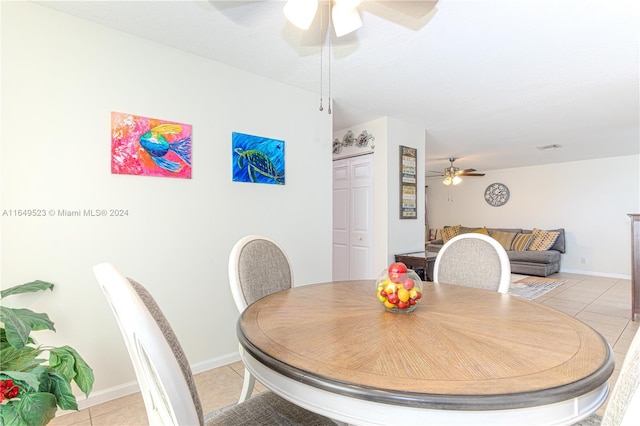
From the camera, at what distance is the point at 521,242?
6512 mm

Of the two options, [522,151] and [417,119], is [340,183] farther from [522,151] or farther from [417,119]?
[522,151]

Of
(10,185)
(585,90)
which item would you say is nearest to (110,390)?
(10,185)

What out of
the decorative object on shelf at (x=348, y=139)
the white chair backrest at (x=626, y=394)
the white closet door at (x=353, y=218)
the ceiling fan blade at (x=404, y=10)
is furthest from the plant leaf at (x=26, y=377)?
the decorative object on shelf at (x=348, y=139)

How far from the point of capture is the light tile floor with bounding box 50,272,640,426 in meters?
1.78

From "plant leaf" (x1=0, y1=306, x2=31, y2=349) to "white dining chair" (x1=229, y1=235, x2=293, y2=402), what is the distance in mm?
811

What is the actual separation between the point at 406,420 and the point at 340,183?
3800mm

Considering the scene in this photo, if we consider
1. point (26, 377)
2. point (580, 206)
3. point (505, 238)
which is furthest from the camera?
point (505, 238)

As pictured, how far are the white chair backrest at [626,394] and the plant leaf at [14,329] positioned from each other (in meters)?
1.80

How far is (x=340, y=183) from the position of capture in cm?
439

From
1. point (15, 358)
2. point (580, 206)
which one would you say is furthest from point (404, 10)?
point (580, 206)

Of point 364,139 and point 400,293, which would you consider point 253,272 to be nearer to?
point 400,293

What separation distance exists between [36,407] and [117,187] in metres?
1.22

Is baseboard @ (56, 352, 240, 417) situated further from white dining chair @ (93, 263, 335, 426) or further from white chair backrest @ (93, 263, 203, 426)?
white chair backrest @ (93, 263, 203, 426)

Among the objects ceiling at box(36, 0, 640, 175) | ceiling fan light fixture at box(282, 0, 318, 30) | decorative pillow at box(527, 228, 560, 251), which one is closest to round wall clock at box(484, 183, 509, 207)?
decorative pillow at box(527, 228, 560, 251)
